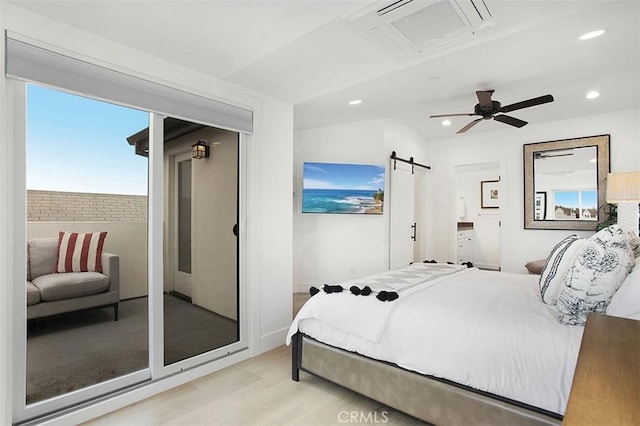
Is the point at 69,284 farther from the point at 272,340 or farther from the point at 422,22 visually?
the point at 422,22

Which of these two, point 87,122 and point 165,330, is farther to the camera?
point 165,330

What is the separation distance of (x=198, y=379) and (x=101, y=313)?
0.85m

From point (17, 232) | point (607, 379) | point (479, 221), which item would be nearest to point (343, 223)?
point (17, 232)

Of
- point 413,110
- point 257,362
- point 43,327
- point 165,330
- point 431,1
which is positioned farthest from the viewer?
point 413,110

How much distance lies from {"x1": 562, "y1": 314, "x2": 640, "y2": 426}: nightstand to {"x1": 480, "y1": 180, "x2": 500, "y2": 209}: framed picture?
22.6ft

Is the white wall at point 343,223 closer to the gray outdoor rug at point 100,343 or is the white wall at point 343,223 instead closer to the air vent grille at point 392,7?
the gray outdoor rug at point 100,343

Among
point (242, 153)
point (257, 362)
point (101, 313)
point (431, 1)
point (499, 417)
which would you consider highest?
point (431, 1)

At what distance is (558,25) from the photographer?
7.11 ft

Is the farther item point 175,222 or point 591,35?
point 175,222

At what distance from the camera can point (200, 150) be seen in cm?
285

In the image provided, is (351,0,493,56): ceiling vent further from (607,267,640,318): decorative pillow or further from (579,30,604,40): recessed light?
(607,267,640,318): decorative pillow

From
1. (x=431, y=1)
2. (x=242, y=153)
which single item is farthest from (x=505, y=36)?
(x=242, y=153)

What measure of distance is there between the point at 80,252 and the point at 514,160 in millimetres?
5475

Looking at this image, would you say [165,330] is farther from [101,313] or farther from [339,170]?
[339,170]
